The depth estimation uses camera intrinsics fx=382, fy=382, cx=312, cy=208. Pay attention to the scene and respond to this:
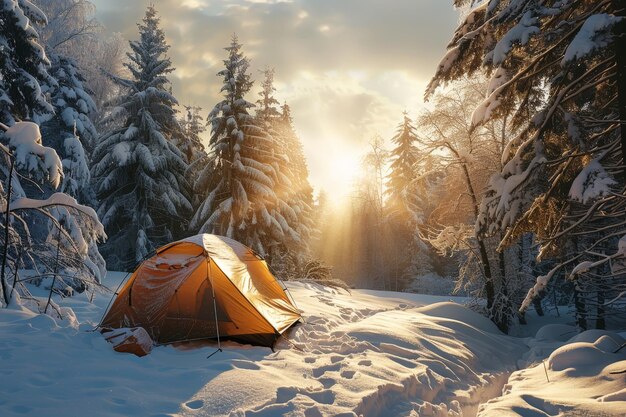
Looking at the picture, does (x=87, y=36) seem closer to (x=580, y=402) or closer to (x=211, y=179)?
(x=211, y=179)

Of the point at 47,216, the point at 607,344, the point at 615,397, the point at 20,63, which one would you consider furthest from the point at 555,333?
Answer: the point at 20,63

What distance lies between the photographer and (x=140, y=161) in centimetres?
1850

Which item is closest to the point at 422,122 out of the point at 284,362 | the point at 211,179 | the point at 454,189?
the point at 454,189

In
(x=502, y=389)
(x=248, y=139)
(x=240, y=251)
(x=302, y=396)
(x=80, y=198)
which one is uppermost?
(x=248, y=139)

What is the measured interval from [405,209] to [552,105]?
25755 millimetres

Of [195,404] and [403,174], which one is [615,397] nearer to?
[195,404]

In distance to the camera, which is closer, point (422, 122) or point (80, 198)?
point (422, 122)

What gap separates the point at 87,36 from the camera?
21312 mm

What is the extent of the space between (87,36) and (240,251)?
1996cm

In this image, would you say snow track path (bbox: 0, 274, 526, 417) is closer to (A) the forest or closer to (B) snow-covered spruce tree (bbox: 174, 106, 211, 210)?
(A) the forest

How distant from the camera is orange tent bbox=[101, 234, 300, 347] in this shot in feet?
21.7

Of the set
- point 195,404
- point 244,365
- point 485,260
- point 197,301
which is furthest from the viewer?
point 485,260

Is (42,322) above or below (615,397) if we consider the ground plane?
above

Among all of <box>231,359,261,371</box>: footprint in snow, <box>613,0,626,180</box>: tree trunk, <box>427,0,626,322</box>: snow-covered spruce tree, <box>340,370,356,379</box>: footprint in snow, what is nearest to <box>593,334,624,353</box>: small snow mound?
<box>427,0,626,322</box>: snow-covered spruce tree
